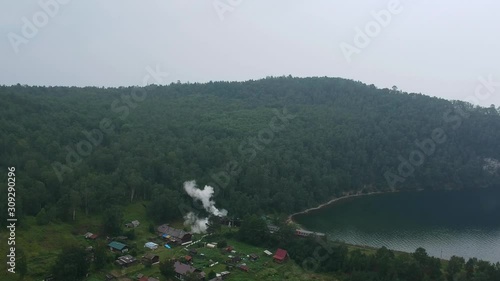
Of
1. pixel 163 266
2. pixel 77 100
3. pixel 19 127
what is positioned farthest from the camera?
pixel 77 100

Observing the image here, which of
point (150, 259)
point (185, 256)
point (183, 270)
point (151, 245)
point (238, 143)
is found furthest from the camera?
point (238, 143)

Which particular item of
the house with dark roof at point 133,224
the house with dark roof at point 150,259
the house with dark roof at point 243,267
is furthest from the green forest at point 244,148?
the house with dark roof at point 150,259

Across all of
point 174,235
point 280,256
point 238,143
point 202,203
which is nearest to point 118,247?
point 174,235

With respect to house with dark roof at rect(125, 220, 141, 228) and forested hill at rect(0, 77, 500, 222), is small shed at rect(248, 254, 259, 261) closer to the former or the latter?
forested hill at rect(0, 77, 500, 222)

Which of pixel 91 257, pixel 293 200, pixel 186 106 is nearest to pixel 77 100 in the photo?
pixel 186 106

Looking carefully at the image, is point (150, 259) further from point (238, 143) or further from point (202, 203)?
point (238, 143)

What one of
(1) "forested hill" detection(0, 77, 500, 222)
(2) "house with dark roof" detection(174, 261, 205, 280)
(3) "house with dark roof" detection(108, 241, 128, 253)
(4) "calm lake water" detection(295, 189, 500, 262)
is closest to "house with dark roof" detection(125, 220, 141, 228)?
(1) "forested hill" detection(0, 77, 500, 222)

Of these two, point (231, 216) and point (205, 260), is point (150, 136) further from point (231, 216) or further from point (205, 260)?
point (205, 260)
